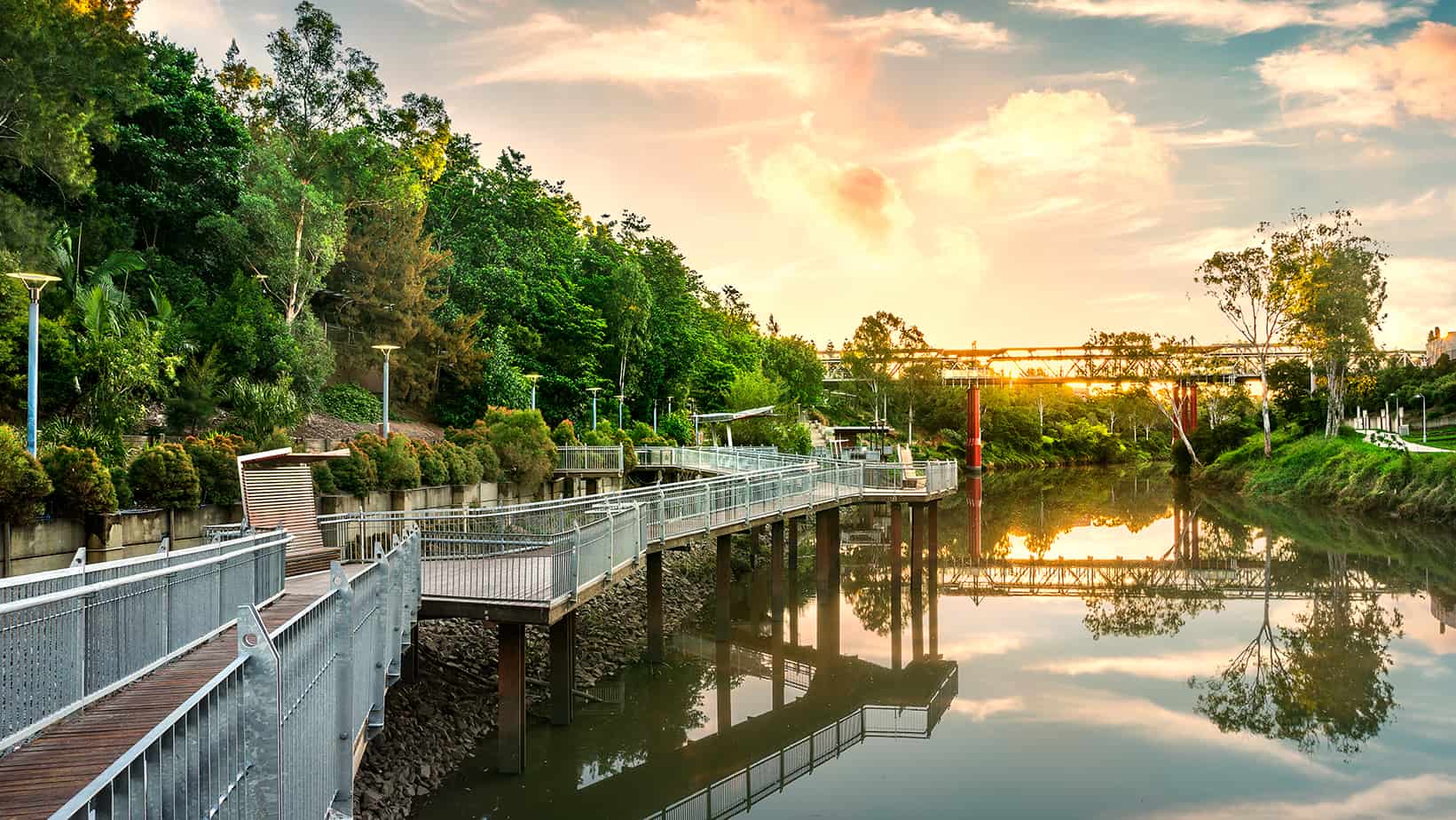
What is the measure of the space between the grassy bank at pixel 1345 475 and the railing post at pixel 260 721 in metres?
46.1

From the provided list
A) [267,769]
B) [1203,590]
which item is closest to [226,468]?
[267,769]

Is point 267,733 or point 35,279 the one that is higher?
point 35,279

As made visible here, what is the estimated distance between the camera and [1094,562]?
32.6 metres

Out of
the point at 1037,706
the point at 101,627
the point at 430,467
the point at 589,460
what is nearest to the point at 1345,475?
the point at 589,460

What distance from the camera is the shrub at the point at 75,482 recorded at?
48.4 ft

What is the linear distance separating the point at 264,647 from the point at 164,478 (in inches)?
588

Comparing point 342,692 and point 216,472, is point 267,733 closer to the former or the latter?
point 342,692

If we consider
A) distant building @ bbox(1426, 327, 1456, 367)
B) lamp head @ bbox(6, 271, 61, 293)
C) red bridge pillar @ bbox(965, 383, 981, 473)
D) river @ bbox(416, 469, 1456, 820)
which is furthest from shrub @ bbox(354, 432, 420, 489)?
distant building @ bbox(1426, 327, 1456, 367)

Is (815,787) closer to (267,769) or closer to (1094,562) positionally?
(267,769)

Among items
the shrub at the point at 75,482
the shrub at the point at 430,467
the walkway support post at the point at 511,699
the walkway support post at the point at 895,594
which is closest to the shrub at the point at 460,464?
the shrub at the point at 430,467

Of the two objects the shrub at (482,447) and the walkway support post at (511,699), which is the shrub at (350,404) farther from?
the walkway support post at (511,699)

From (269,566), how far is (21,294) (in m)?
17.3

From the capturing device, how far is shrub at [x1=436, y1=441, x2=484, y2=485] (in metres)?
27.3

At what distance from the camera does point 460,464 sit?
2741 centimetres
